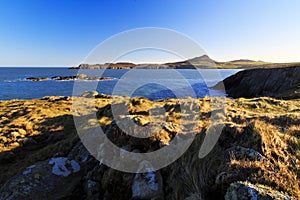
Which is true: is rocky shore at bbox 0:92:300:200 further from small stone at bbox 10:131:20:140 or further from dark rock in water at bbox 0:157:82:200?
small stone at bbox 10:131:20:140

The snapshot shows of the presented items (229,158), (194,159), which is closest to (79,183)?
(194,159)

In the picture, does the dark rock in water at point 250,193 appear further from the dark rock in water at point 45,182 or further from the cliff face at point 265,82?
the cliff face at point 265,82

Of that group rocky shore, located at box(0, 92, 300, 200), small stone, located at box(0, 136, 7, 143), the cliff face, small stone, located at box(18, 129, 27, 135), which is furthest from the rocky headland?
the cliff face

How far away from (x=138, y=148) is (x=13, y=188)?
4.89m

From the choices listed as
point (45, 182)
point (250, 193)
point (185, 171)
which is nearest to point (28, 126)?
point (45, 182)

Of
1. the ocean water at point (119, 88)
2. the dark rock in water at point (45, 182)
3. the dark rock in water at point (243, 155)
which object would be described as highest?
the dark rock in water at point (243, 155)

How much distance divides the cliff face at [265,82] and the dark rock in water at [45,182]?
4536 centimetres

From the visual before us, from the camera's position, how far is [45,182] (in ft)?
25.7

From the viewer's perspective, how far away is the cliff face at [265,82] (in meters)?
47.1

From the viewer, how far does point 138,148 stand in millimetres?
8086

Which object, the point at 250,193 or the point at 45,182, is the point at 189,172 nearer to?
the point at 250,193

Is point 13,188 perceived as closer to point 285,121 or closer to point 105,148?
point 105,148

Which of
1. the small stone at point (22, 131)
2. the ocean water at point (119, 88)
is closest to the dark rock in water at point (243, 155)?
the small stone at point (22, 131)

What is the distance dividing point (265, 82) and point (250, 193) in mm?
60981
